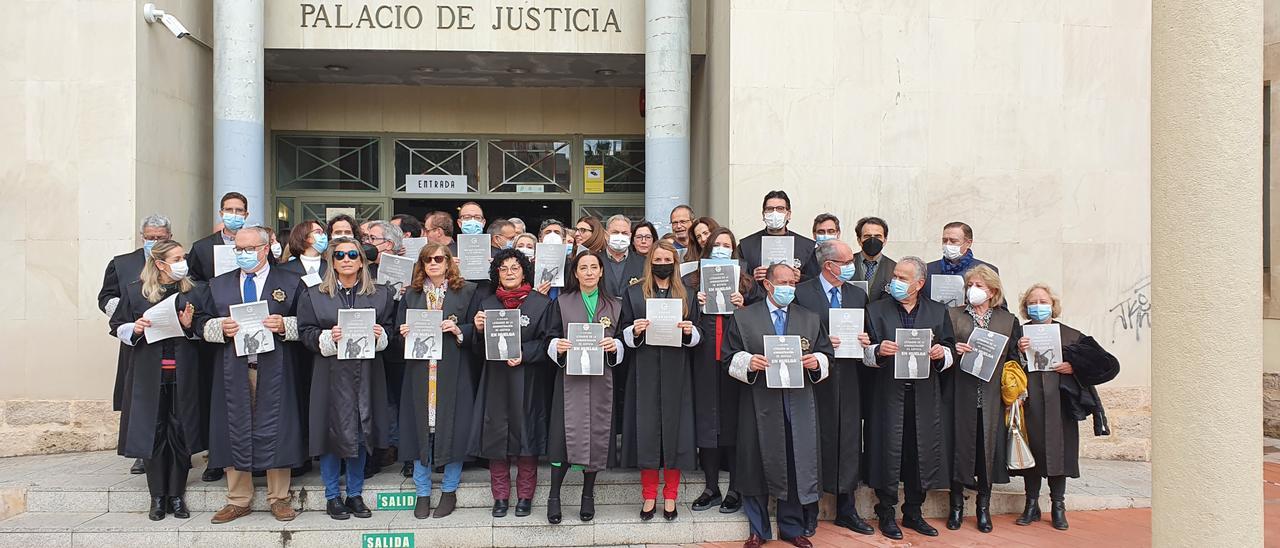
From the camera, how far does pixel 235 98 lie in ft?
30.5

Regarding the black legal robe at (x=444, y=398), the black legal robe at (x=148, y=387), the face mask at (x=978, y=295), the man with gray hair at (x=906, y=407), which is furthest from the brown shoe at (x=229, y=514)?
the face mask at (x=978, y=295)

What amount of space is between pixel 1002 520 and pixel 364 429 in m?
5.15

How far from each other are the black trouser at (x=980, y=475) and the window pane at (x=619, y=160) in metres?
7.31

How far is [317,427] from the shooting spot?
604 centimetres

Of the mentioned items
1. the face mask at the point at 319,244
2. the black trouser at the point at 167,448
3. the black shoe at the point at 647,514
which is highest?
the face mask at the point at 319,244

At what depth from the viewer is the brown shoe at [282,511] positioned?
243 inches

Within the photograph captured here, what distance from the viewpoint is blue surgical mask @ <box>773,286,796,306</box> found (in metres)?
5.92

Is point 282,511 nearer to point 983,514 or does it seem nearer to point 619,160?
point 983,514

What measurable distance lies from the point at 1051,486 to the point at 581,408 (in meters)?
3.89

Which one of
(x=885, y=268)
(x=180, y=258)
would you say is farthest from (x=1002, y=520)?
(x=180, y=258)

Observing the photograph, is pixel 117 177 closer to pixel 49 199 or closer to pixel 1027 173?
pixel 49 199

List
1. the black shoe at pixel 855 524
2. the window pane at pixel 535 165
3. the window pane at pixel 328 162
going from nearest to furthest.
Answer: the black shoe at pixel 855 524 < the window pane at pixel 328 162 < the window pane at pixel 535 165

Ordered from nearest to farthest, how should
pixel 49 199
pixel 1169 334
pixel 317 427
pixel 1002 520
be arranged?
pixel 1169 334
pixel 317 427
pixel 1002 520
pixel 49 199

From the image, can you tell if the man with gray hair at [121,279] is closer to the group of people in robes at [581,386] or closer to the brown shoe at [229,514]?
the group of people in robes at [581,386]
